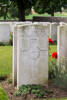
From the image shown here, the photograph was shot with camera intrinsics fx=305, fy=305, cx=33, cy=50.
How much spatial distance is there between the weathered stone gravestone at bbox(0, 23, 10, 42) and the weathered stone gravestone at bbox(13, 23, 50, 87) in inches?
368

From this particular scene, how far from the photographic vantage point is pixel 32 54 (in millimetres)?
6547

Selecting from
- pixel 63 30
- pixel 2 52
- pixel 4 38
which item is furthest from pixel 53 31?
pixel 63 30

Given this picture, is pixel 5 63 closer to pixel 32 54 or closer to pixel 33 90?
pixel 32 54

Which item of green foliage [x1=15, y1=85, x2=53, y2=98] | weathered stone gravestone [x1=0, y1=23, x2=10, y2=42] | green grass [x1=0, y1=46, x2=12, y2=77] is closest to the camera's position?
green foliage [x1=15, y1=85, x2=53, y2=98]

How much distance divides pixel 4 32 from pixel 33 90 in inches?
400

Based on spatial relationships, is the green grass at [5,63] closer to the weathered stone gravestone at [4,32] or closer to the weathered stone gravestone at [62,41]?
the weathered stone gravestone at [62,41]

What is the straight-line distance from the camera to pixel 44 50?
661 cm

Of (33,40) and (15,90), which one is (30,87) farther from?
(33,40)

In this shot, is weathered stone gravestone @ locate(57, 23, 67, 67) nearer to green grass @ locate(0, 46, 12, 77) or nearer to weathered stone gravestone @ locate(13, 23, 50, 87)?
weathered stone gravestone @ locate(13, 23, 50, 87)

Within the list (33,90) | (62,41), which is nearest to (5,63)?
(62,41)

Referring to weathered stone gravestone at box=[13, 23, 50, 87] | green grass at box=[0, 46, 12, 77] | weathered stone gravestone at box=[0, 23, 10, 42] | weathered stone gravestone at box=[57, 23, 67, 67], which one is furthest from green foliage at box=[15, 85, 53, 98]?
weathered stone gravestone at box=[0, 23, 10, 42]

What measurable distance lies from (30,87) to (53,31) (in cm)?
1080

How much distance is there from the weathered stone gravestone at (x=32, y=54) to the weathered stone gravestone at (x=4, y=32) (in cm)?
934

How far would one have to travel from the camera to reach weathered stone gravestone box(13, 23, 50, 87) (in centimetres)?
652
